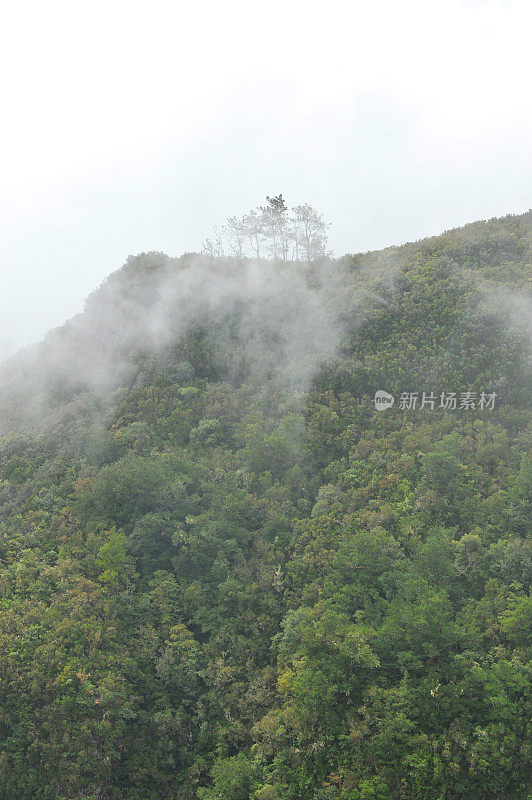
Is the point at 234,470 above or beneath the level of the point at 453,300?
beneath

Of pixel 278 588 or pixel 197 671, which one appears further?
pixel 278 588

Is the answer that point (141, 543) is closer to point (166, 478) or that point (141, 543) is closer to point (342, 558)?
point (166, 478)

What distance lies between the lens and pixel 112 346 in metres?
51.6

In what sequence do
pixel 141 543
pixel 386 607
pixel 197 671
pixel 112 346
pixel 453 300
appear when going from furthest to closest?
pixel 112 346
pixel 453 300
pixel 141 543
pixel 197 671
pixel 386 607

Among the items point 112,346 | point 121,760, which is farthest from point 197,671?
point 112,346

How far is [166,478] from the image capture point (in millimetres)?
32906

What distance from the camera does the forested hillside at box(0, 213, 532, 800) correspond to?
19.3 metres

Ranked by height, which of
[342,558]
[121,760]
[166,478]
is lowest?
[121,760]

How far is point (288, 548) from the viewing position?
97.2 ft

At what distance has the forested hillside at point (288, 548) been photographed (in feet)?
63.2

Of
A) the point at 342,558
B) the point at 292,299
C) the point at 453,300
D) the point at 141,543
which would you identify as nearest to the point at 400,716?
the point at 342,558

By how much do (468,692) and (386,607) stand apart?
4.84 metres

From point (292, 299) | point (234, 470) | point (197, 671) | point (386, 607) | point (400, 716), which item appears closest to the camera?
point (400, 716)

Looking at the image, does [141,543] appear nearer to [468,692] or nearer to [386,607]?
[386,607]
